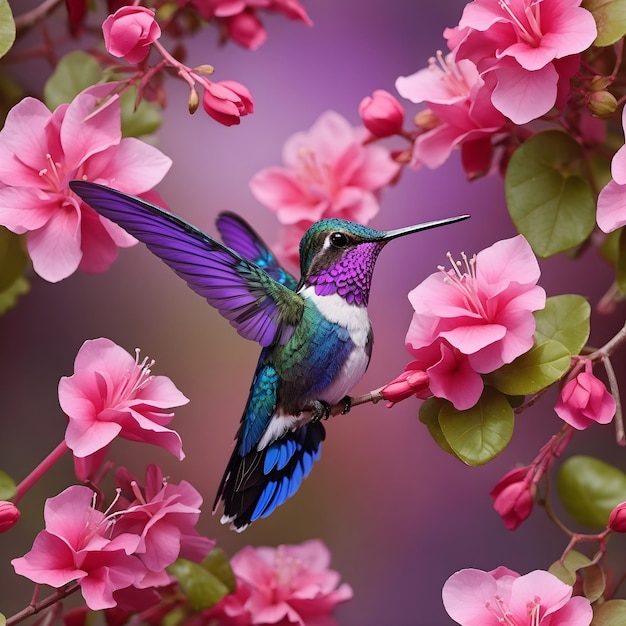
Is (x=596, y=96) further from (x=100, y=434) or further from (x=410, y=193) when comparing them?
(x=410, y=193)

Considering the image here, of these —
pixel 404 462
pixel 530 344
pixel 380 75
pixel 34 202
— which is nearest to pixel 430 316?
pixel 530 344

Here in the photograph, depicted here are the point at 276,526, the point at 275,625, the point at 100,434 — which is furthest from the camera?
the point at 276,526

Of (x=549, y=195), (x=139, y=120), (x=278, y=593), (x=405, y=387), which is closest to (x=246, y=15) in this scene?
(x=139, y=120)

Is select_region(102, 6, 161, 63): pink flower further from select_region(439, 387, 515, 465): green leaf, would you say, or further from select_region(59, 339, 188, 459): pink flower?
select_region(439, 387, 515, 465): green leaf

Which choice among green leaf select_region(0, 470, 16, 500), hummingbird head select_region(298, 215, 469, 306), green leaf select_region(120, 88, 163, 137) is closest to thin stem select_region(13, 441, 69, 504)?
green leaf select_region(0, 470, 16, 500)

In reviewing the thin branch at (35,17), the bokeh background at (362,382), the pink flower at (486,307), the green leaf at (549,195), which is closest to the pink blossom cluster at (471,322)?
the pink flower at (486,307)
